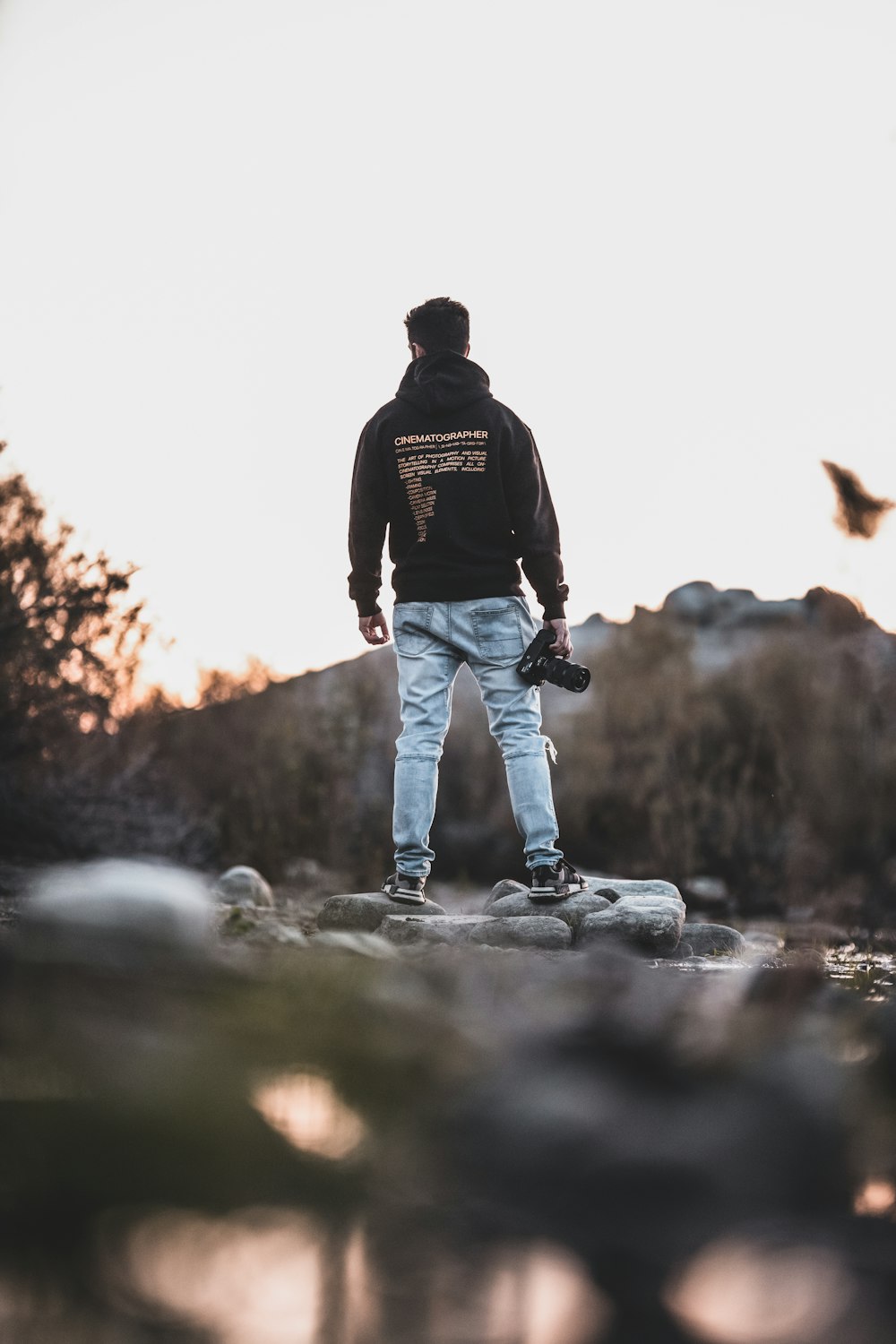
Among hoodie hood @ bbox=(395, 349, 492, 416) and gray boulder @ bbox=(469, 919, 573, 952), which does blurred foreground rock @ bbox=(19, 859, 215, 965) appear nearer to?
gray boulder @ bbox=(469, 919, 573, 952)

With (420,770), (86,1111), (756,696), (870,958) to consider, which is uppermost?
(756,696)

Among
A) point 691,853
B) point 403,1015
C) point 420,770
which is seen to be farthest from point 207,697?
point 403,1015

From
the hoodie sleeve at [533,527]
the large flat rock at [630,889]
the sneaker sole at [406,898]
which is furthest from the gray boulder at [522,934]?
the hoodie sleeve at [533,527]

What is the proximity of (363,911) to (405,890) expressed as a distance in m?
0.17

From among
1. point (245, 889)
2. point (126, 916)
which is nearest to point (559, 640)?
point (245, 889)

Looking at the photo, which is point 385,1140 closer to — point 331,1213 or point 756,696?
point 331,1213

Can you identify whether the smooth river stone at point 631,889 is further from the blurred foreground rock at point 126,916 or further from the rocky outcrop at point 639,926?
the blurred foreground rock at point 126,916

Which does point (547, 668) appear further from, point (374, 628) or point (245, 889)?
point (245, 889)

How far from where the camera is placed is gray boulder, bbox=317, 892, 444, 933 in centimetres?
397

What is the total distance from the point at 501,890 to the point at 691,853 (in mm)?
4315

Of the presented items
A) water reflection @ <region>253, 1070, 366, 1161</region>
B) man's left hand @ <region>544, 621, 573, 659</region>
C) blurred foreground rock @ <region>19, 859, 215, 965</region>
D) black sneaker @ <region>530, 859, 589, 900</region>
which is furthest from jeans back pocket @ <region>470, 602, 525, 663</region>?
water reflection @ <region>253, 1070, 366, 1161</region>

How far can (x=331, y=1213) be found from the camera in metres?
1.08

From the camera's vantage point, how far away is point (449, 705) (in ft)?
13.7

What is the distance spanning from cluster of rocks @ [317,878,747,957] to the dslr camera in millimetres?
739
